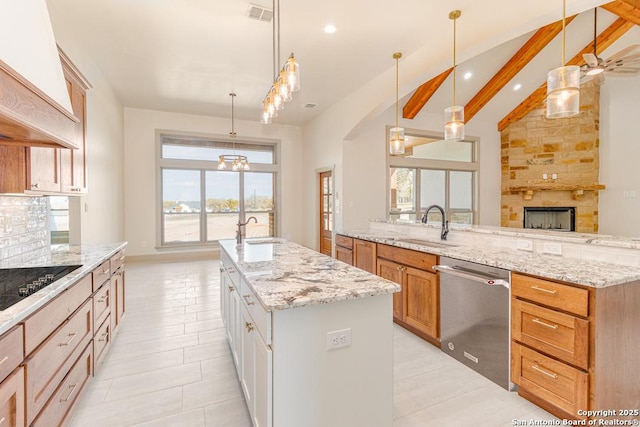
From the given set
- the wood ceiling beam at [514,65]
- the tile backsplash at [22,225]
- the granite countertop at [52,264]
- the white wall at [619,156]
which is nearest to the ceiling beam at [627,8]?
the wood ceiling beam at [514,65]

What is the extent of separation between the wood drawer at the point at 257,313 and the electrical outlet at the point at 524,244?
2.33 meters

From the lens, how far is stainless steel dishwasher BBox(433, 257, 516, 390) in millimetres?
2115

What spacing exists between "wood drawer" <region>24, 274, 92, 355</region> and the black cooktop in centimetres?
11

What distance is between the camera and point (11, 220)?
7.60ft

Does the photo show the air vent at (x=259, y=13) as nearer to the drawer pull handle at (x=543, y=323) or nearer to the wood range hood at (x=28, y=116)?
the wood range hood at (x=28, y=116)

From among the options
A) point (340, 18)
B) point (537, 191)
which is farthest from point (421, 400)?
point (537, 191)

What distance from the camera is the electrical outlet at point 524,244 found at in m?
2.52

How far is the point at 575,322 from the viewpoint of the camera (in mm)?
1691

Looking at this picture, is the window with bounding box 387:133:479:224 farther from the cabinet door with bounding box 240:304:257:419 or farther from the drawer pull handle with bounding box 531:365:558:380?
the cabinet door with bounding box 240:304:257:419

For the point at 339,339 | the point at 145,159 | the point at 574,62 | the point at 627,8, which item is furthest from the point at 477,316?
the point at 145,159

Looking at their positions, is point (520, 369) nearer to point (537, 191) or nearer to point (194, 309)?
point (194, 309)

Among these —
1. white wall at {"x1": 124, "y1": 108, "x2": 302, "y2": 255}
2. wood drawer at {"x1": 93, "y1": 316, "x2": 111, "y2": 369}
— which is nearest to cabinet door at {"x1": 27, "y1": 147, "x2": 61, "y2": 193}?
wood drawer at {"x1": 93, "y1": 316, "x2": 111, "y2": 369}

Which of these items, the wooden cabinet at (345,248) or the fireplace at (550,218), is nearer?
the wooden cabinet at (345,248)

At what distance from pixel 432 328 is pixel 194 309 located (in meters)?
2.76
